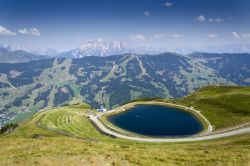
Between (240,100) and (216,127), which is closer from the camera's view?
(216,127)

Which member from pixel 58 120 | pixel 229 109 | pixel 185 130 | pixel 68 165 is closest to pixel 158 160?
pixel 68 165

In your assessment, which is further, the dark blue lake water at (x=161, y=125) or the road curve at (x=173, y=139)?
the dark blue lake water at (x=161, y=125)

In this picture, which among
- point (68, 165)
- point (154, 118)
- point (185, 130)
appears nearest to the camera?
point (68, 165)

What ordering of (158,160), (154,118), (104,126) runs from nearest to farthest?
1. (158,160)
2. (104,126)
3. (154,118)

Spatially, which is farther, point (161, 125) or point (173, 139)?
point (161, 125)

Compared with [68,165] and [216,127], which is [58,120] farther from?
[68,165]

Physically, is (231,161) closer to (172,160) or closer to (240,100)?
(172,160)

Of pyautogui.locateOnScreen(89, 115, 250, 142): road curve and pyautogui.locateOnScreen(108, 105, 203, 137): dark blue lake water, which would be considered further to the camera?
pyautogui.locateOnScreen(108, 105, 203, 137): dark blue lake water

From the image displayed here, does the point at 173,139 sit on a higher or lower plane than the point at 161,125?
higher

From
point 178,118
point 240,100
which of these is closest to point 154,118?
A: point 178,118

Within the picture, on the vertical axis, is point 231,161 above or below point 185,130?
above
